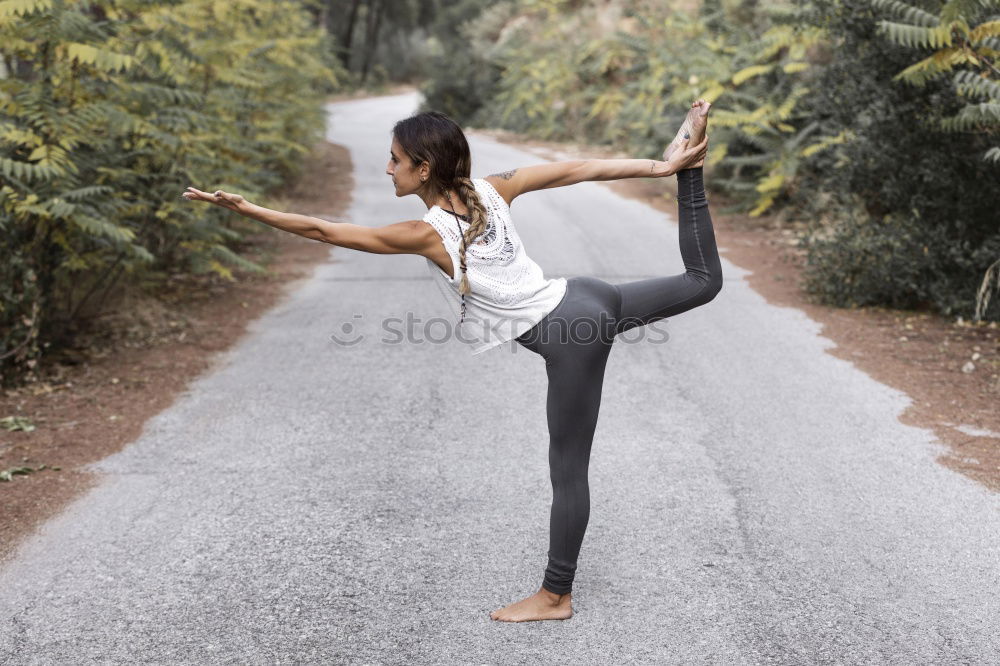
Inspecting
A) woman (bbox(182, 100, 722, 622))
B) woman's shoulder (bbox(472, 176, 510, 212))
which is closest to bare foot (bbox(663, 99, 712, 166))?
woman (bbox(182, 100, 722, 622))

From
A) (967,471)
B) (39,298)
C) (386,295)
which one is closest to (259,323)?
(386,295)

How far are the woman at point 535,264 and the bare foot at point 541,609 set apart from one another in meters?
0.19

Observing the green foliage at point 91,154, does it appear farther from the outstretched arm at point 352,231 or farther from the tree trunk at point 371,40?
the tree trunk at point 371,40

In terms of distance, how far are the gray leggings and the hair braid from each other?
0.42 metres

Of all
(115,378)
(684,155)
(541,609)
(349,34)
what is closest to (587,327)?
(684,155)

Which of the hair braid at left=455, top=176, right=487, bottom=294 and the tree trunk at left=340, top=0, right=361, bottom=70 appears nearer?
the hair braid at left=455, top=176, right=487, bottom=294

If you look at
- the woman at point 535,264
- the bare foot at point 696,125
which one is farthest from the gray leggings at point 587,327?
the bare foot at point 696,125

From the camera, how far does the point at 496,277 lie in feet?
11.0

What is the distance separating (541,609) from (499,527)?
921 mm

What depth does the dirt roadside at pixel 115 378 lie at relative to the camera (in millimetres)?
5238

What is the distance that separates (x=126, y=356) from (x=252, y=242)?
5829 millimetres

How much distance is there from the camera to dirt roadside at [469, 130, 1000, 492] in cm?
586

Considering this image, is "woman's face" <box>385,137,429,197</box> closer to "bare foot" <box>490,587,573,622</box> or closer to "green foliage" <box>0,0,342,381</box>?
"bare foot" <box>490,587,573,622</box>

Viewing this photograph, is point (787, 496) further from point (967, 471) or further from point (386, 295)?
point (386, 295)
